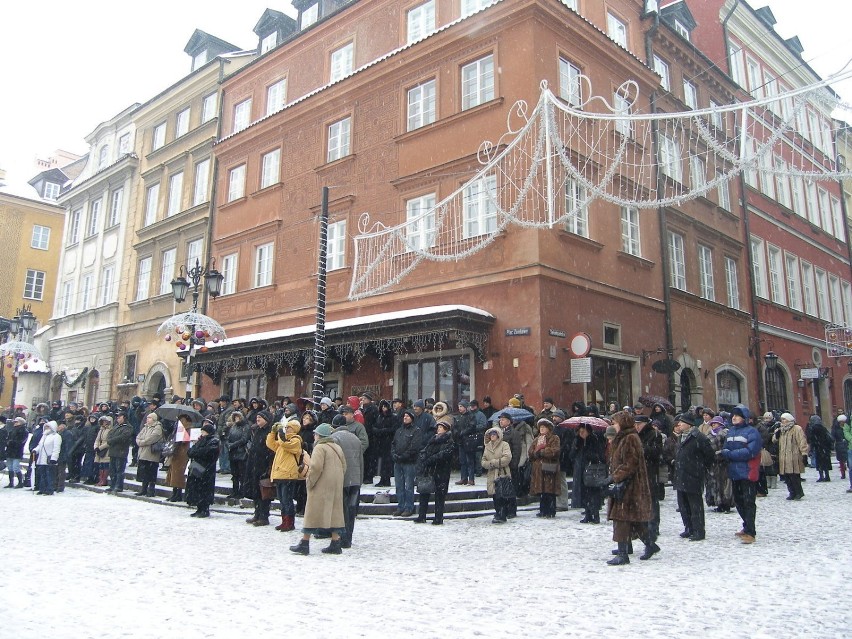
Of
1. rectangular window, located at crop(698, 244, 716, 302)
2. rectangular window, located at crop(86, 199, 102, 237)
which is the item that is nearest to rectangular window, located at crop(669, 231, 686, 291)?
rectangular window, located at crop(698, 244, 716, 302)

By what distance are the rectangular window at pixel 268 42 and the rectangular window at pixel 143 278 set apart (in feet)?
31.4

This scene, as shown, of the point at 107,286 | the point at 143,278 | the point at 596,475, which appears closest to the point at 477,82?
the point at 596,475

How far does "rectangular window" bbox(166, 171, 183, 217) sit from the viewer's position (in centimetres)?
2750

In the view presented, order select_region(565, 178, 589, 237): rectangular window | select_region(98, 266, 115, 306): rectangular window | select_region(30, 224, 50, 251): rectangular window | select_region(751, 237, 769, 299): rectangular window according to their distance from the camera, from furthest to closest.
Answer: select_region(30, 224, 50, 251): rectangular window
select_region(98, 266, 115, 306): rectangular window
select_region(751, 237, 769, 299): rectangular window
select_region(565, 178, 589, 237): rectangular window

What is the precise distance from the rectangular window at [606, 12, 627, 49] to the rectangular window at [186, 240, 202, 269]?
52.2 feet

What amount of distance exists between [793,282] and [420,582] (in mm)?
25632

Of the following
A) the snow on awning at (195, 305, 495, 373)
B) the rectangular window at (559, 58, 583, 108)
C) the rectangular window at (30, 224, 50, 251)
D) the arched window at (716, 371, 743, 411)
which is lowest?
the arched window at (716, 371, 743, 411)

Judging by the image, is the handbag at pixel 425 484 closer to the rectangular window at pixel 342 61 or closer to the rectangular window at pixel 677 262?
the rectangular window at pixel 677 262

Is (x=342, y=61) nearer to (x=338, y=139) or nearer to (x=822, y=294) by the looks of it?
(x=338, y=139)

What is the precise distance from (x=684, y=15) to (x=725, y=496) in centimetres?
1836

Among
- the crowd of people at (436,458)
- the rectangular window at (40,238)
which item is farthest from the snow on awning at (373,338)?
the rectangular window at (40,238)

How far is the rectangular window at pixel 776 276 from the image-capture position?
2567 centimetres

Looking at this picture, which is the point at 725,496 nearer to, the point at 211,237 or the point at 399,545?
the point at 399,545

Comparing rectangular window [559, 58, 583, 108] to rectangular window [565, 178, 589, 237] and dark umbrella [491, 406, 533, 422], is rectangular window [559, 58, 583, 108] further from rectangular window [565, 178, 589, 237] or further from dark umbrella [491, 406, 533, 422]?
dark umbrella [491, 406, 533, 422]
